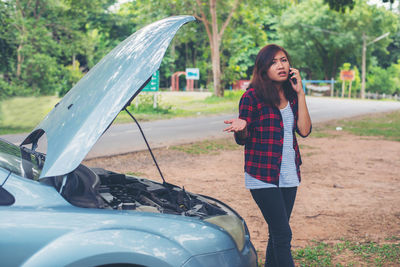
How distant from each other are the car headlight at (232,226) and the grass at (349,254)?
1524mm

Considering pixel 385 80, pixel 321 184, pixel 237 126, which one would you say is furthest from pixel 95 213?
pixel 385 80

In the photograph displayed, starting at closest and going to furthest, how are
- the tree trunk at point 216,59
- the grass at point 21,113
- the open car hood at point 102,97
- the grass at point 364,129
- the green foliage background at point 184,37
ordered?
the open car hood at point 102,97 < the grass at point 364,129 < the grass at point 21,113 < the green foliage background at point 184,37 < the tree trunk at point 216,59

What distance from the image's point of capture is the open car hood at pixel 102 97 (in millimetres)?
2055

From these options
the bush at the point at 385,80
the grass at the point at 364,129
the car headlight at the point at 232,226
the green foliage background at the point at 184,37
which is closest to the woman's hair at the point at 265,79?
the car headlight at the point at 232,226

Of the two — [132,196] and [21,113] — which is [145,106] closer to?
[21,113]

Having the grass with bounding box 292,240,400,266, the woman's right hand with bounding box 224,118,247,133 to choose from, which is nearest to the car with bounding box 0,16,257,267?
the woman's right hand with bounding box 224,118,247,133

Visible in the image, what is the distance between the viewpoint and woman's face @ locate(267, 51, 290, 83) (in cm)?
298

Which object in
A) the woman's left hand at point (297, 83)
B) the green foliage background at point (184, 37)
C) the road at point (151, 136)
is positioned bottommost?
the road at point (151, 136)

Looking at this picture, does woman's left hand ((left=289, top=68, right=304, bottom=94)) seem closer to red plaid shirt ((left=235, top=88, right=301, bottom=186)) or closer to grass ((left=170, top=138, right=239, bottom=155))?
red plaid shirt ((left=235, top=88, right=301, bottom=186))

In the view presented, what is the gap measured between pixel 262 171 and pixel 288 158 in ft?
0.67

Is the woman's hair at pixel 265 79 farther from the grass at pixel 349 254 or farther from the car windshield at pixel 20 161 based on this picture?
the grass at pixel 349 254

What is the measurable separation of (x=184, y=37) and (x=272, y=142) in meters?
29.3

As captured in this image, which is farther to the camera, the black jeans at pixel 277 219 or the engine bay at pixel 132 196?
the black jeans at pixel 277 219

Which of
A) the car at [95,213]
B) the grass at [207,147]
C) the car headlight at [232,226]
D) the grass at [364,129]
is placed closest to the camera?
the car at [95,213]
